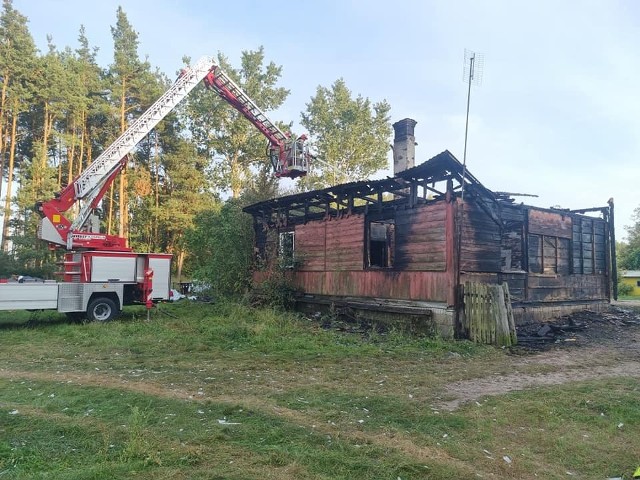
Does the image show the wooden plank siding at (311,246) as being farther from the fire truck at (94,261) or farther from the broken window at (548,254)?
the broken window at (548,254)

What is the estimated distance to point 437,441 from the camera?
422 centimetres

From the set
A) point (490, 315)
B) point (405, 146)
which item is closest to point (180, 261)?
point (405, 146)

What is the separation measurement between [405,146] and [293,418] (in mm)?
12082

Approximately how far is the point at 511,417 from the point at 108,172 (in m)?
14.9

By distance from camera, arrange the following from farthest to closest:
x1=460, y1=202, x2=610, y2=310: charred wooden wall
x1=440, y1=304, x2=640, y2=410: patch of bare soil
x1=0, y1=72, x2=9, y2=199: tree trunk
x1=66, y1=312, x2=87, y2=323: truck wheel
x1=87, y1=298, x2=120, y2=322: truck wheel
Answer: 1. x1=0, y1=72, x2=9, y2=199: tree trunk
2. x1=66, y1=312, x2=87, y2=323: truck wheel
3. x1=87, y1=298, x2=120, y2=322: truck wheel
4. x1=460, y1=202, x2=610, y2=310: charred wooden wall
5. x1=440, y1=304, x2=640, y2=410: patch of bare soil

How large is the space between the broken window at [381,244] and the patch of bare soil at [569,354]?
4.68 meters

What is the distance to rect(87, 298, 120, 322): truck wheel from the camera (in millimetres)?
13070

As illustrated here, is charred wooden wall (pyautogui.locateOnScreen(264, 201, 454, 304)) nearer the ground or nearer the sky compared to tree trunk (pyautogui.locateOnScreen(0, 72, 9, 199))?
nearer the ground

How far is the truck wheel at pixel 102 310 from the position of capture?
13.1 metres

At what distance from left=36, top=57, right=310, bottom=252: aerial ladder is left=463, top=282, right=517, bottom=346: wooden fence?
10.4m

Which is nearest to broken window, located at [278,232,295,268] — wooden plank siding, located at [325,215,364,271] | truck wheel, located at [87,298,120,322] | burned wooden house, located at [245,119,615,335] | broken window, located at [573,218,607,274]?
burned wooden house, located at [245,119,615,335]

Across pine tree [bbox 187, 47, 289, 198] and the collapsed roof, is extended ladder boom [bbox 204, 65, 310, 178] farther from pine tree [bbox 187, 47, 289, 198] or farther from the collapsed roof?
pine tree [bbox 187, 47, 289, 198]

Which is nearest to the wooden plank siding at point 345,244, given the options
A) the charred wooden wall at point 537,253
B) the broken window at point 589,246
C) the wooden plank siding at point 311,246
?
the wooden plank siding at point 311,246

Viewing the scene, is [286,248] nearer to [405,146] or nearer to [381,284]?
[381,284]
